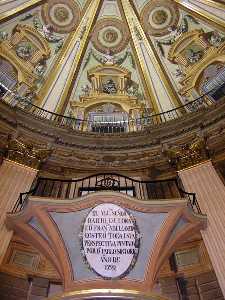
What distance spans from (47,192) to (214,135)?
17.9 feet

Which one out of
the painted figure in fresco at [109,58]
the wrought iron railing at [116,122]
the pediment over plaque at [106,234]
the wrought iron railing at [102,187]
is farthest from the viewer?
the painted figure in fresco at [109,58]

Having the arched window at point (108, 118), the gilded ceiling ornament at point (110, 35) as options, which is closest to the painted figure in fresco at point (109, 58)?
the gilded ceiling ornament at point (110, 35)

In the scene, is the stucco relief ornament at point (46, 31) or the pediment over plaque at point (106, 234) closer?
the pediment over plaque at point (106, 234)

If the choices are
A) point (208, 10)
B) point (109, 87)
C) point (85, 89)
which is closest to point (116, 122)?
point (109, 87)

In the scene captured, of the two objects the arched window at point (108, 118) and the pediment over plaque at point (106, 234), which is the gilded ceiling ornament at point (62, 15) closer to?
the arched window at point (108, 118)

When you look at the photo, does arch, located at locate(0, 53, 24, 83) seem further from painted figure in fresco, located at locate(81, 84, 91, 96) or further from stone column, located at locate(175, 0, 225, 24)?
stone column, located at locate(175, 0, 225, 24)

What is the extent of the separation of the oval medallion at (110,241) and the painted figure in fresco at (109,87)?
851cm

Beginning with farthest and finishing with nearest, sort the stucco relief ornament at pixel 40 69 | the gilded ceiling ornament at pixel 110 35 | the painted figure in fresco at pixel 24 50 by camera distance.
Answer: the gilded ceiling ornament at pixel 110 35
the stucco relief ornament at pixel 40 69
the painted figure in fresco at pixel 24 50

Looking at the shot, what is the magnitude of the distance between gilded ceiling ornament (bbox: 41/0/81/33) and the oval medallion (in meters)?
11.3

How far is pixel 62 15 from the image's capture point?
17906mm

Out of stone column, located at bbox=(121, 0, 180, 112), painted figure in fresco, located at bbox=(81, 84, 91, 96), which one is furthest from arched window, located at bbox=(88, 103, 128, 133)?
stone column, located at bbox=(121, 0, 180, 112)

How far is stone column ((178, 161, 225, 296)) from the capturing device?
8461mm

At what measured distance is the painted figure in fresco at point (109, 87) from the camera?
16761 mm

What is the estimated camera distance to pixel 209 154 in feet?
38.6
